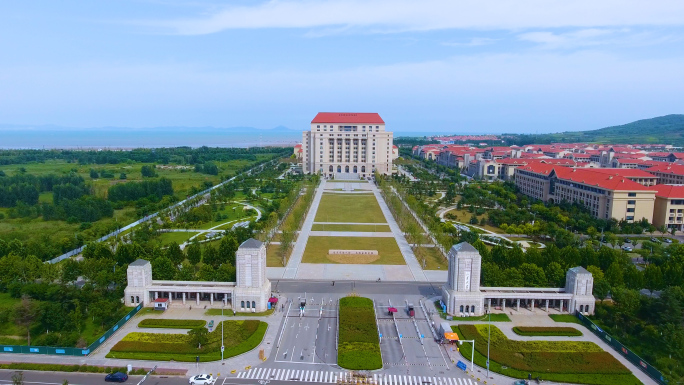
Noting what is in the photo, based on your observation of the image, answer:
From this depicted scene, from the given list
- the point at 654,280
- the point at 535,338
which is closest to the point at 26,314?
the point at 535,338

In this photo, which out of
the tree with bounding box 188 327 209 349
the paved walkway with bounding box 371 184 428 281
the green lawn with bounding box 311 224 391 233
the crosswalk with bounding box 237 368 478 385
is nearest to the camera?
the crosswalk with bounding box 237 368 478 385

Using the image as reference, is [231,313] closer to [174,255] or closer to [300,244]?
[174,255]

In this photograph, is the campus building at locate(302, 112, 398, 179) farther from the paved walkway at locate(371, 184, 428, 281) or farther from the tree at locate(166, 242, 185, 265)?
the tree at locate(166, 242, 185, 265)

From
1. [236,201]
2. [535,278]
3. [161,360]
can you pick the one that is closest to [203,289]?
[161,360]

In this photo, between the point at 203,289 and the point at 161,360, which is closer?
the point at 161,360

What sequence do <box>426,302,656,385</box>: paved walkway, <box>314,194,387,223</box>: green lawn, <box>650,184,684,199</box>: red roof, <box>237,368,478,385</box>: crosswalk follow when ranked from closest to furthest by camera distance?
<box>237,368,478,385</box>: crosswalk → <box>426,302,656,385</box>: paved walkway → <box>650,184,684,199</box>: red roof → <box>314,194,387,223</box>: green lawn

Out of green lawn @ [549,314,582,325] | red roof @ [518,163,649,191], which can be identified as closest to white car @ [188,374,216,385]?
green lawn @ [549,314,582,325]

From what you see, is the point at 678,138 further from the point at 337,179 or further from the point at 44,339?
the point at 44,339
